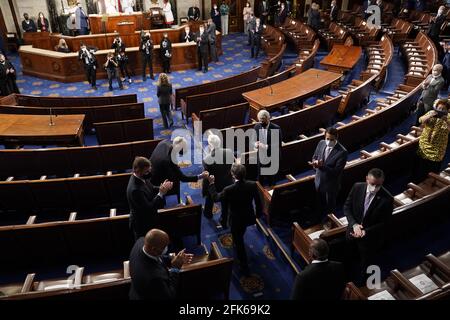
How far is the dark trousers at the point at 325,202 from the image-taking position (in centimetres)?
321

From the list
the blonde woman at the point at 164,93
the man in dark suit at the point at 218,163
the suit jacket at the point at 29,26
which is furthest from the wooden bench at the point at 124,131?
the suit jacket at the point at 29,26

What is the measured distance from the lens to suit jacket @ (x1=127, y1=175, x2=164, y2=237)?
101 inches

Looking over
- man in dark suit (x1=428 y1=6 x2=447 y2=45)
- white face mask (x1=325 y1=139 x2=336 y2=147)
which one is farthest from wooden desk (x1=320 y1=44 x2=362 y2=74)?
white face mask (x1=325 y1=139 x2=336 y2=147)

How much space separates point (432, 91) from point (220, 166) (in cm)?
320

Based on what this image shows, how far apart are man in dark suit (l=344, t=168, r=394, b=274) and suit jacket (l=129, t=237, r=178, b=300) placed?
54.3 inches

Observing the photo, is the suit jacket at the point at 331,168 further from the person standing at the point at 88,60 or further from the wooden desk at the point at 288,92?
the person standing at the point at 88,60

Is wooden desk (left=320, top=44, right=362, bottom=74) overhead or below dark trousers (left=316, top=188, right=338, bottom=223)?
overhead

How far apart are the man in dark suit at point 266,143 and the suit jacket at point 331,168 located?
0.60 meters

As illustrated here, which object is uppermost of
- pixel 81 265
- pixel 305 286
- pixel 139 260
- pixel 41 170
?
pixel 139 260

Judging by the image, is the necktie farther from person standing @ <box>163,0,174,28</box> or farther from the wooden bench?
person standing @ <box>163,0,174,28</box>

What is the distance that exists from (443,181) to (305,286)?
2.22 metres

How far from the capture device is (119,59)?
7.71 metres
